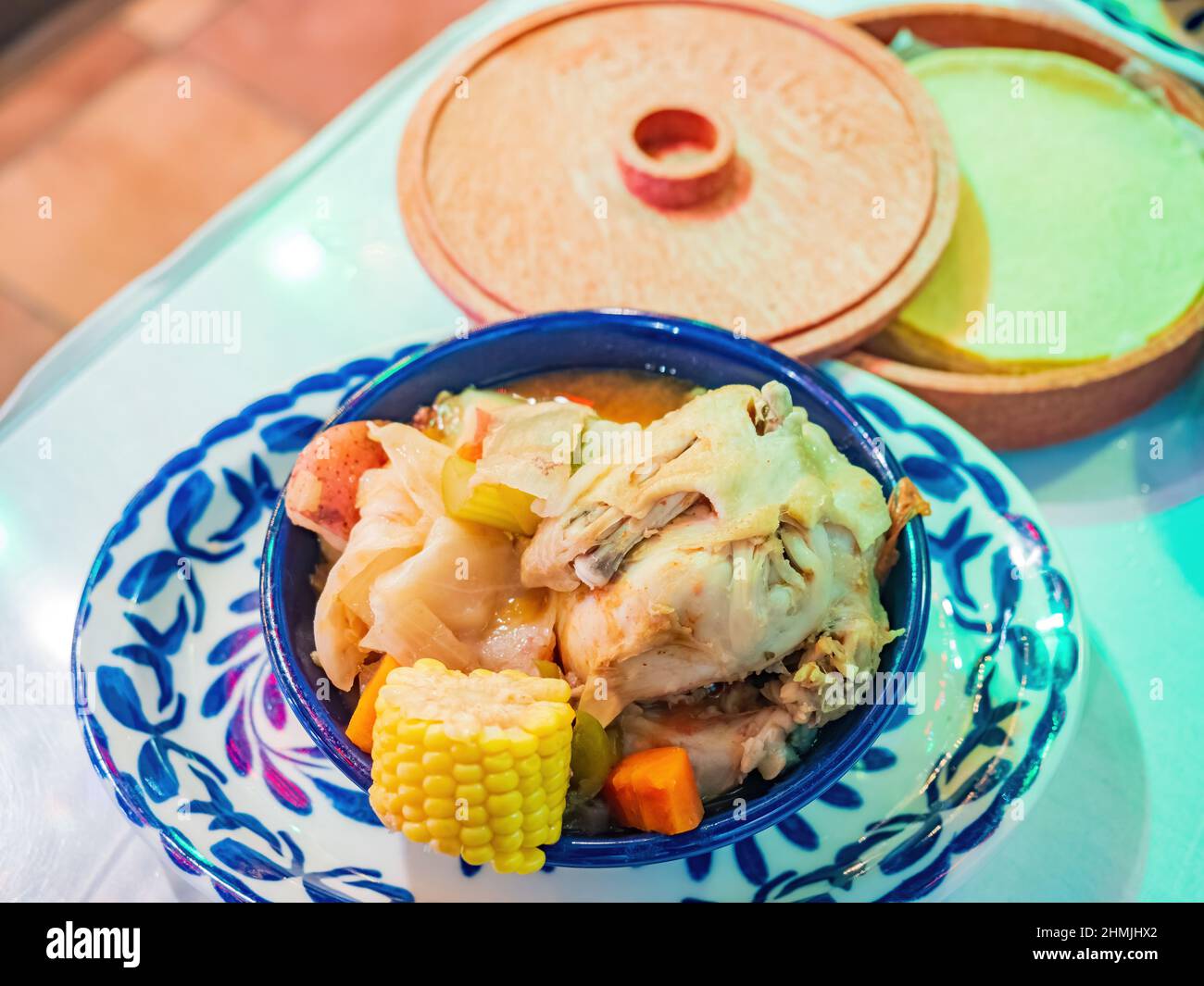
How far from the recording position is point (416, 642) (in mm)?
1254

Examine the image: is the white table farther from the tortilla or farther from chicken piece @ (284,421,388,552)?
chicken piece @ (284,421,388,552)

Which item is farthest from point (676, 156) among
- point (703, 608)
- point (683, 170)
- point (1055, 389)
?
point (703, 608)

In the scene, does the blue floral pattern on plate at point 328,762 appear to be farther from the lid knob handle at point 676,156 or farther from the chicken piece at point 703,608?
the lid knob handle at point 676,156

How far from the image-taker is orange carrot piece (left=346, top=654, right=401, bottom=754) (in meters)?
1.25

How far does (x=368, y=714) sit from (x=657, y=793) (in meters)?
0.36

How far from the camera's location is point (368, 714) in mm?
1260

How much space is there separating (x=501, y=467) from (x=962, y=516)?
0.75 meters

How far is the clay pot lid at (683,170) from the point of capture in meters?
1.80

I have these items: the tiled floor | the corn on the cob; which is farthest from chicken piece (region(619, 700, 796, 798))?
the tiled floor

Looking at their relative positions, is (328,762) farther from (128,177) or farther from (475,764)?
Answer: (128,177)

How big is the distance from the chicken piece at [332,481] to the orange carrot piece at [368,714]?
0.67 feet
